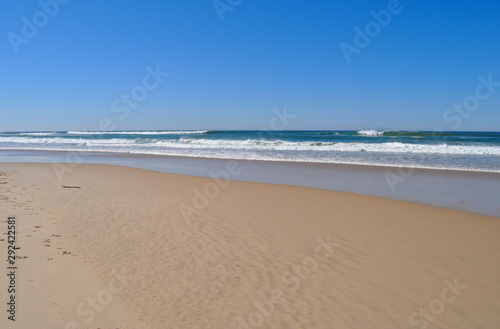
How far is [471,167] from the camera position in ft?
55.3

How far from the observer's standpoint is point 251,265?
506 centimetres

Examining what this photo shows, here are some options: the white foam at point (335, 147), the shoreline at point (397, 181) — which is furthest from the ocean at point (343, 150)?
the shoreline at point (397, 181)

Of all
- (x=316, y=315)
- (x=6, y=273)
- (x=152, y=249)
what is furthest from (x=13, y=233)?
(x=316, y=315)

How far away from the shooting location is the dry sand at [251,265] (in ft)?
12.3

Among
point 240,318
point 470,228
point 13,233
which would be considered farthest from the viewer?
point 470,228

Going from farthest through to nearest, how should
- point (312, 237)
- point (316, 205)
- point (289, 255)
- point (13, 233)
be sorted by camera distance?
point (316, 205)
point (312, 237)
point (13, 233)
point (289, 255)

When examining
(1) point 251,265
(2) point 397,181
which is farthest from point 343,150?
(1) point 251,265

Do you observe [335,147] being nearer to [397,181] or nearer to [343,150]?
[343,150]

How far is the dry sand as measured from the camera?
3738mm

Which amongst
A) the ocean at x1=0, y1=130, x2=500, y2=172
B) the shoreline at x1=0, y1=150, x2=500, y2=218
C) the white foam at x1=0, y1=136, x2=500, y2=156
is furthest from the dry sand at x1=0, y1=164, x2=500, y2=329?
the white foam at x1=0, y1=136, x2=500, y2=156

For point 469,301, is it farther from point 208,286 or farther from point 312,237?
point 208,286

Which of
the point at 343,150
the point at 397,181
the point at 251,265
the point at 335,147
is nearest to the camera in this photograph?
the point at 251,265

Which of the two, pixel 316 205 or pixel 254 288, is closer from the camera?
pixel 254 288

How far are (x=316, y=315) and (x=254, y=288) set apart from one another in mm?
907
